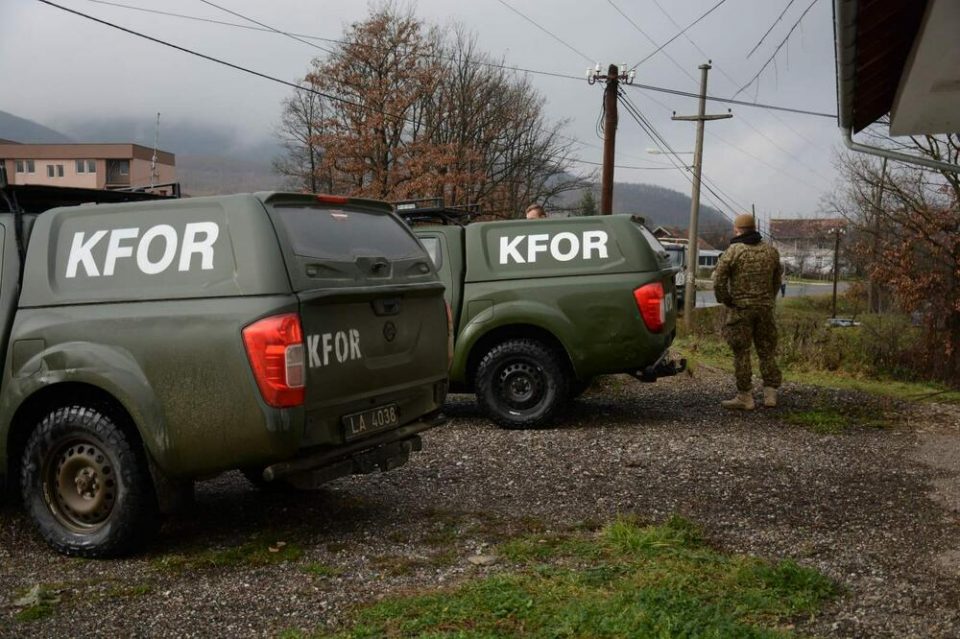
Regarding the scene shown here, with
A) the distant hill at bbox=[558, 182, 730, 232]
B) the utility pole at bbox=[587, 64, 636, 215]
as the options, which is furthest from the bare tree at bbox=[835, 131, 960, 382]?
the distant hill at bbox=[558, 182, 730, 232]

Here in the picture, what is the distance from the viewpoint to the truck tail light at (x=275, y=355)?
4234 mm

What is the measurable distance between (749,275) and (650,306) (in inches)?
61.2

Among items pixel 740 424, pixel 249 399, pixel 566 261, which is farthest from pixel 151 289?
pixel 740 424

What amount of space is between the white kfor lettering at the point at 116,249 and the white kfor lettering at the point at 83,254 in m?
0.07

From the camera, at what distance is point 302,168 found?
44438 millimetres

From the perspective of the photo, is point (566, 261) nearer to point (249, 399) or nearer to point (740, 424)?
point (740, 424)

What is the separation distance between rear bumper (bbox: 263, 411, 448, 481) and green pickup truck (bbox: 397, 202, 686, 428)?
2929 millimetres

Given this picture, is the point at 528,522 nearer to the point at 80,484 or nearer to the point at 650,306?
the point at 80,484

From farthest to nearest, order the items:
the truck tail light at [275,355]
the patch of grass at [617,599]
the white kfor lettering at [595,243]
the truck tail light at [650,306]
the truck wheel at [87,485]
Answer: the white kfor lettering at [595,243] < the truck tail light at [650,306] < the truck wheel at [87,485] < the truck tail light at [275,355] < the patch of grass at [617,599]

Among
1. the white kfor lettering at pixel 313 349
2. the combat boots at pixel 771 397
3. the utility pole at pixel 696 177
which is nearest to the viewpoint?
the white kfor lettering at pixel 313 349

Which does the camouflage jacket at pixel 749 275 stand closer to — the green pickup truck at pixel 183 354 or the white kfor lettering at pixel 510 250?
the white kfor lettering at pixel 510 250

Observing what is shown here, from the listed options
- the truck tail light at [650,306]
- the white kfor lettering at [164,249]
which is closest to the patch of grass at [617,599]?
the white kfor lettering at [164,249]

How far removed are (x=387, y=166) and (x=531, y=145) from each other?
39.6 ft

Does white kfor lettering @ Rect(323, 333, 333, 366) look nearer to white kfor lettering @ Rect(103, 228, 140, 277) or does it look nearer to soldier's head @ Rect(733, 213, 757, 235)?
white kfor lettering @ Rect(103, 228, 140, 277)
